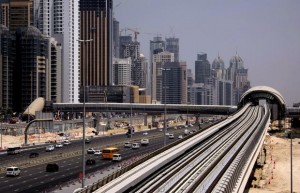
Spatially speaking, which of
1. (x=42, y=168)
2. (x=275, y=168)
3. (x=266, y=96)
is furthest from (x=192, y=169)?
(x=266, y=96)

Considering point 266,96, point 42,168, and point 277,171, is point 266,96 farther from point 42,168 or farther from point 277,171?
point 42,168

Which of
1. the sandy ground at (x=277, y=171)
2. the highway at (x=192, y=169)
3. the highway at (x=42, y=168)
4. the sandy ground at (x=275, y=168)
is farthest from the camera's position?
the sandy ground at (x=275, y=168)

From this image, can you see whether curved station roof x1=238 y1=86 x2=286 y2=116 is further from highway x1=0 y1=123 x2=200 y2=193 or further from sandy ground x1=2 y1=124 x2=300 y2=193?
highway x1=0 y1=123 x2=200 y2=193

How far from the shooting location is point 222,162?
45031 mm

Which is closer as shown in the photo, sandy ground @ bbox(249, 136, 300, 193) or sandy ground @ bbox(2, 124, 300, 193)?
sandy ground @ bbox(249, 136, 300, 193)

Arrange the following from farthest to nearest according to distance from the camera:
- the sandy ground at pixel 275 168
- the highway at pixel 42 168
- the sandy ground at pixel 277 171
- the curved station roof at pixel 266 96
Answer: the curved station roof at pixel 266 96
the sandy ground at pixel 275 168
the sandy ground at pixel 277 171
the highway at pixel 42 168

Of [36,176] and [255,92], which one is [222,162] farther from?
[255,92]

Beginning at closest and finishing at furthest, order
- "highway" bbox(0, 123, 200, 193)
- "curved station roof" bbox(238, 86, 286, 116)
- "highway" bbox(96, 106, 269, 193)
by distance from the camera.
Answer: "highway" bbox(96, 106, 269, 193), "highway" bbox(0, 123, 200, 193), "curved station roof" bbox(238, 86, 286, 116)

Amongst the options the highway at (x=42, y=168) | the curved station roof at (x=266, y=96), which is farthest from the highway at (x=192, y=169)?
the curved station roof at (x=266, y=96)

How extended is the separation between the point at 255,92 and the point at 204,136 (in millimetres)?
119391

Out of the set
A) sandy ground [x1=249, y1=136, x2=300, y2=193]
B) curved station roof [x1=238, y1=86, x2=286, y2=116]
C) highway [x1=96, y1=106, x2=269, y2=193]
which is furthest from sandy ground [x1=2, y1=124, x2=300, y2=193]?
curved station roof [x1=238, y1=86, x2=286, y2=116]

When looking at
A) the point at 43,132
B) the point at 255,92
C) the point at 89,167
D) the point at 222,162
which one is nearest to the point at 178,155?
the point at 222,162

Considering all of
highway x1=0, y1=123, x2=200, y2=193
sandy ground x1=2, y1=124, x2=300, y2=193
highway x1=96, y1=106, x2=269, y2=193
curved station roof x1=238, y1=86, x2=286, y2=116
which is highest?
curved station roof x1=238, y1=86, x2=286, y2=116

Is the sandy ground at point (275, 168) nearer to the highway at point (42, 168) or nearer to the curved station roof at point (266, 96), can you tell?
the highway at point (42, 168)
